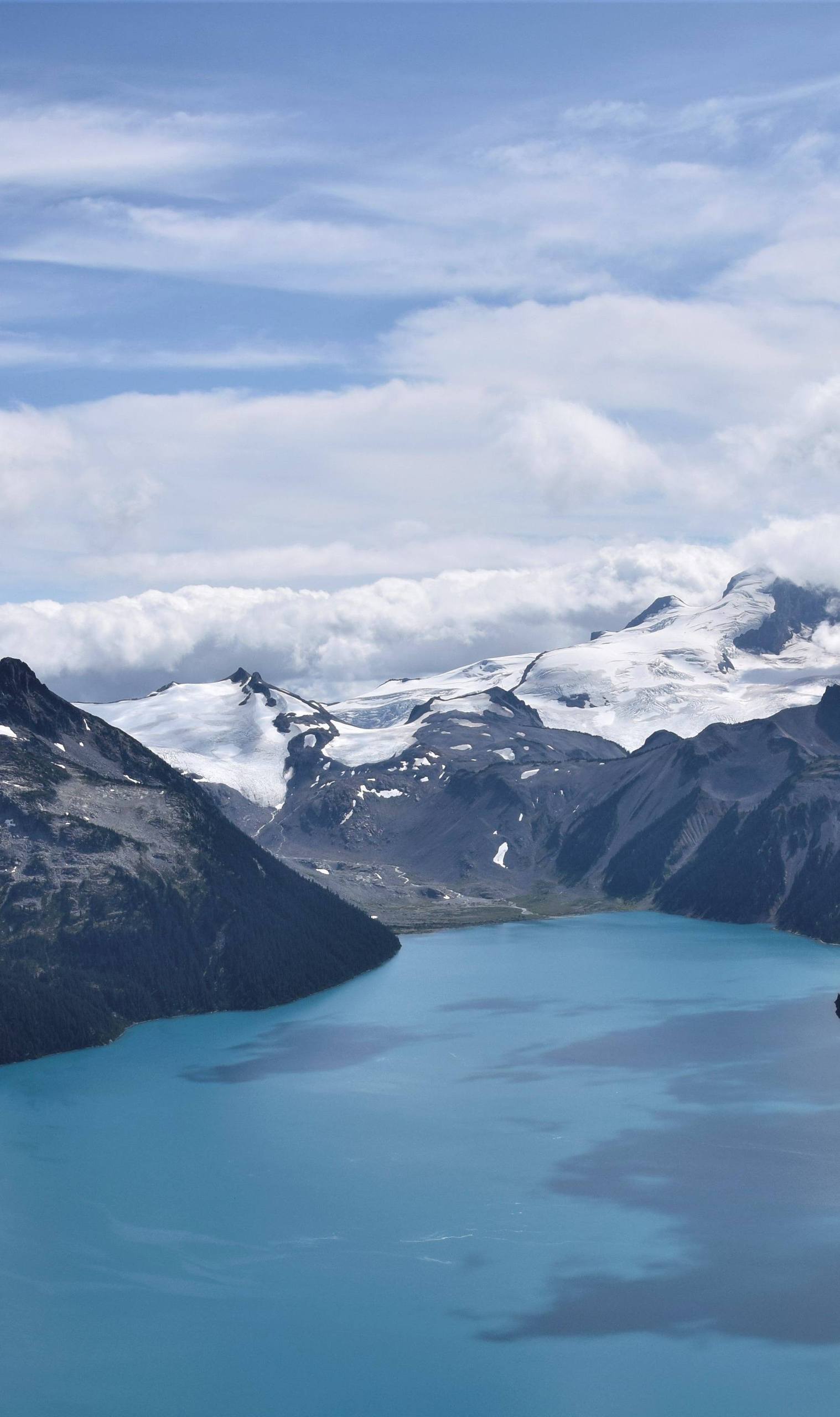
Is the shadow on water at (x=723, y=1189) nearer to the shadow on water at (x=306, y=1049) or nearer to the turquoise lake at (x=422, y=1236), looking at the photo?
the turquoise lake at (x=422, y=1236)

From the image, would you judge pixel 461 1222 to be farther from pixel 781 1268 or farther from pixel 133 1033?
pixel 133 1033


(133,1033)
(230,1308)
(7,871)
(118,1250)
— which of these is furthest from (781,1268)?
(7,871)

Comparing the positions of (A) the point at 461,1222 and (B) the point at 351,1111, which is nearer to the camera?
(A) the point at 461,1222

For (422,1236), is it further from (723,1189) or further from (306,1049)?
(306,1049)

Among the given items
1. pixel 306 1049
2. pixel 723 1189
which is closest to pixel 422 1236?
pixel 723 1189

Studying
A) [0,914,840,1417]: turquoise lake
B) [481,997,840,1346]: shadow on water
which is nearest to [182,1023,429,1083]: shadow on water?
[0,914,840,1417]: turquoise lake

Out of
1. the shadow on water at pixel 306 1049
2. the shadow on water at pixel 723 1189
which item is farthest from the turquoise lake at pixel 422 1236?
the shadow on water at pixel 306 1049

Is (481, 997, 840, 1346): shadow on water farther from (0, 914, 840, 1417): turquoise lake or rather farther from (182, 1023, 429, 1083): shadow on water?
(182, 1023, 429, 1083): shadow on water
